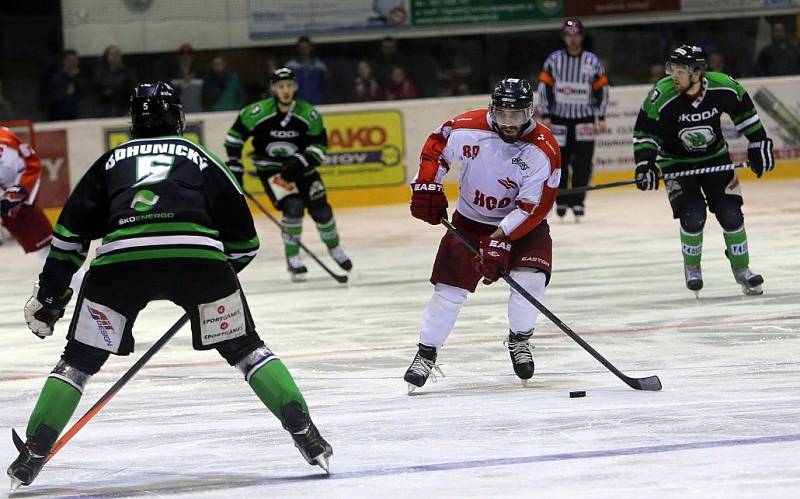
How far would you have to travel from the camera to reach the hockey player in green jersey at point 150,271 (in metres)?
3.77

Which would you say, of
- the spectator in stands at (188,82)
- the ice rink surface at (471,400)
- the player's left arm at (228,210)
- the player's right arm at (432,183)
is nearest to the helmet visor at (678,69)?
the ice rink surface at (471,400)

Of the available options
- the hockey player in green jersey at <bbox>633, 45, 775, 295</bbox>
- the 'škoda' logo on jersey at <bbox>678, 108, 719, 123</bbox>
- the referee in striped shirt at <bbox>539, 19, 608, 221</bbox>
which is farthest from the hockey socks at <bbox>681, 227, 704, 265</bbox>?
the referee in striped shirt at <bbox>539, 19, 608, 221</bbox>

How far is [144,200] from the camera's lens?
3766 millimetres

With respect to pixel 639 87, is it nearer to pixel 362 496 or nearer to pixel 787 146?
pixel 787 146

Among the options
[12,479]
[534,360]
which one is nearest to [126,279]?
[12,479]

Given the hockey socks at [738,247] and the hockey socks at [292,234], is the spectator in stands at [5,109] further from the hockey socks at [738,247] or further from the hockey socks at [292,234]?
the hockey socks at [738,247]

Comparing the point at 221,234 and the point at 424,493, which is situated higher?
the point at 221,234

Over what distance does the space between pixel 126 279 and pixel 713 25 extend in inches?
443

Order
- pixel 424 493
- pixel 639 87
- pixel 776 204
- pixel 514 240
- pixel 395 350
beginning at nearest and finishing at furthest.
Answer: pixel 424 493, pixel 514 240, pixel 395 350, pixel 776 204, pixel 639 87

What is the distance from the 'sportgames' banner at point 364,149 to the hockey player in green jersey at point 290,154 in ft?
13.1

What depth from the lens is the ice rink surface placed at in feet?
12.6

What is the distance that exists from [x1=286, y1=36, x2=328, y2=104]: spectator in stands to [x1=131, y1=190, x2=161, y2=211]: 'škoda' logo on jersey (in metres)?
9.43

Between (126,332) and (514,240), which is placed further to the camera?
(514,240)

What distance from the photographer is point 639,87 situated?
1320 centimetres
